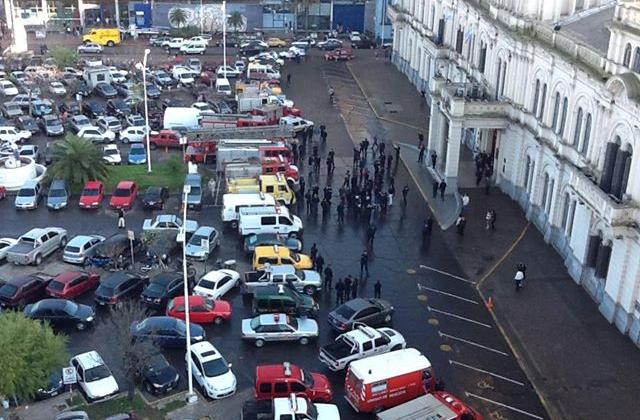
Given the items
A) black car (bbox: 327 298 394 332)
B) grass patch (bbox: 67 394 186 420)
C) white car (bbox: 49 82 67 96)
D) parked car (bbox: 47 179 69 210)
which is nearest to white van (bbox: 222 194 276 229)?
parked car (bbox: 47 179 69 210)

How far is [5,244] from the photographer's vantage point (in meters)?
40.6

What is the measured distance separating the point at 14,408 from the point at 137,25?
74.6m

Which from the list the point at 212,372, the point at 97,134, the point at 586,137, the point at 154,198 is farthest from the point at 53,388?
the point at 97,134

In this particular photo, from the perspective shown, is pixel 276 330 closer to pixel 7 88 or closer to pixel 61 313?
pixel 61 313

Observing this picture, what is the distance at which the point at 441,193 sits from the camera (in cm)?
5041

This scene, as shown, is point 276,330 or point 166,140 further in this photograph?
point 166,140

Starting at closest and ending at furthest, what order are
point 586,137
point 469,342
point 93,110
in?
point 469,342, point 586,137, point 93,110

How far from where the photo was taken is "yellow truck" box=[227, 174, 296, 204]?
47781 mm

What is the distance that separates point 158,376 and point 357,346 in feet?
26.4

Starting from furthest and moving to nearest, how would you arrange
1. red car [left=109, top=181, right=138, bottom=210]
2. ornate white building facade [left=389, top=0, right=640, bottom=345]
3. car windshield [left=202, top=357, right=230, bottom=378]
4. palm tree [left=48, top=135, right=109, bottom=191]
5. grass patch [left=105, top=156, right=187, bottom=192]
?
grass patch [left=105, top=156, right=187, bottom=192], palm tree [left=48, top=135, right=109, bottom=191], red car [left=109, top=181, right=138, bottom=210], ornate white building facade [left=389, top=0, right=640, bottom=345], car windshield [left=202, top=357, right=230, bottom=378]

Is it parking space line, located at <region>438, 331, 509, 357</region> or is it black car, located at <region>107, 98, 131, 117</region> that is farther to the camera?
black car, located at <region>107, 98, 131, 117</region>

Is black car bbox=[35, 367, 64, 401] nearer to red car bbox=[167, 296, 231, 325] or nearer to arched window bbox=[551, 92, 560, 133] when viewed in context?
red car bbox=[167, 296, 231, 325]

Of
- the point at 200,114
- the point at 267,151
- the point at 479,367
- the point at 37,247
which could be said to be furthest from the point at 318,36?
the point at 479,367

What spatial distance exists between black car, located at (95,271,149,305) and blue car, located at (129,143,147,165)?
1759 cm
